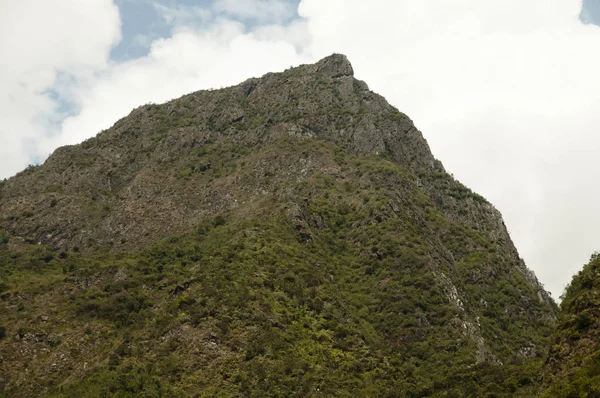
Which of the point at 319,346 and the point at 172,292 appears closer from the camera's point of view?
the point at 319,346

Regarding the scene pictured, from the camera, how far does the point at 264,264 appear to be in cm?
7169

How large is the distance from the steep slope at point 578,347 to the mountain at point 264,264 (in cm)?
827

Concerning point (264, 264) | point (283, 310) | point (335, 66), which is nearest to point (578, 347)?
point (283, 310)

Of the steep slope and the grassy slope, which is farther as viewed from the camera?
the grassy slope

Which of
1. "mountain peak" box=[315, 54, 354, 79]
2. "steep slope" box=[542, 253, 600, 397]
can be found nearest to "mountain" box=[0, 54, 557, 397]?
"mountain peak" box=[315, 54, 354, 79]

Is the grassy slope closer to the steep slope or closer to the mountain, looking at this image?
the mountain

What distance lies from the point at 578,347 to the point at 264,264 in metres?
43.8

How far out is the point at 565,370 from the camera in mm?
32375

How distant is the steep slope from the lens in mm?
28562

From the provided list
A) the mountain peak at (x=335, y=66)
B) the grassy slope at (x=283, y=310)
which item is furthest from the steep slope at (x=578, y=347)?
the mountain peak at (x=335, y=66)

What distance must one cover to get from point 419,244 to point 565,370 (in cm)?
4934

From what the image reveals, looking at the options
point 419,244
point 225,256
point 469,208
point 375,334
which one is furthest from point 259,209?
point 469,208

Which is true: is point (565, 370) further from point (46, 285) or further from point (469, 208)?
point (469, 208)

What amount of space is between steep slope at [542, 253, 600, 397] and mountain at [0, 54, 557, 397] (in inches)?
326
